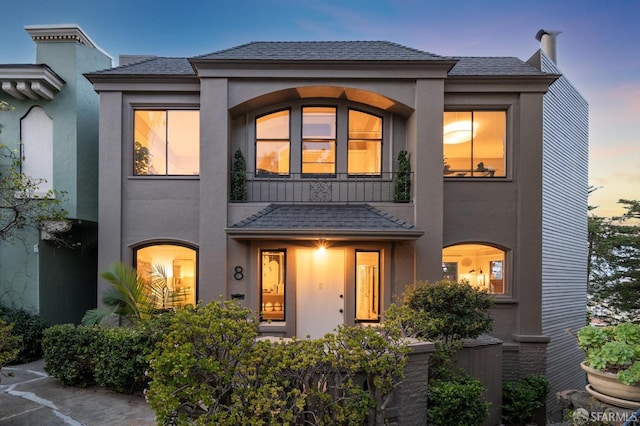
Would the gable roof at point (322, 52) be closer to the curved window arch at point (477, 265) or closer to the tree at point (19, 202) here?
the tree at point (19, 202)

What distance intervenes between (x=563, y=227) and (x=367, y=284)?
6658mm

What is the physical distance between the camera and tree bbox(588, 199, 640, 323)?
13.8 m

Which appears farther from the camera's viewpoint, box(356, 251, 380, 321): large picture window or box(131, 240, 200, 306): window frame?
box(131, 240, 200, 306): window frame

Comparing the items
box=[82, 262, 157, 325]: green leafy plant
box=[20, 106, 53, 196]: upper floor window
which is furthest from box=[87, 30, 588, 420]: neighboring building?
box=[20, 106, 53, 196]: upper floor window

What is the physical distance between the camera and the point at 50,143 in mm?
8977

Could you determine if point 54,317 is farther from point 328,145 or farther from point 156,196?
point 328,145

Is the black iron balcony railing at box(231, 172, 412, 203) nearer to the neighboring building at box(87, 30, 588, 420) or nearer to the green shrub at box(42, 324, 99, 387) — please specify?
the neighboring building at box(87, 30, 588, 420)

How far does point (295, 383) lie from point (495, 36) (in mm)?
14000

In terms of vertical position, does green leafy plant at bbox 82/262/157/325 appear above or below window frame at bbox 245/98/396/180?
below

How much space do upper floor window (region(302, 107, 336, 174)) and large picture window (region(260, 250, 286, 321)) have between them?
239 cm

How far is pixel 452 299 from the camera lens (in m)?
6.15

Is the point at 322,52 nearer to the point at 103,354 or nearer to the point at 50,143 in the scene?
the point at 50,143

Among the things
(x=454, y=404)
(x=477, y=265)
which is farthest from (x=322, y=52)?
(x=454, y=404)

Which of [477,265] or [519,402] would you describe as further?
[477,265]
